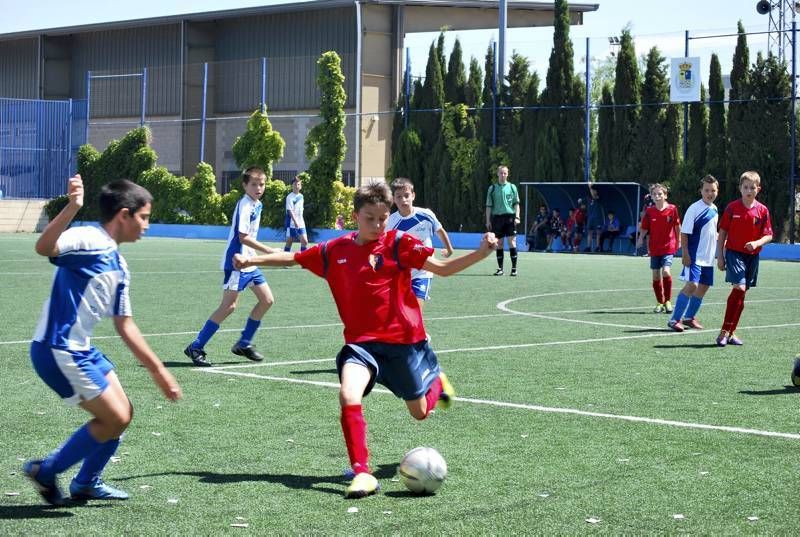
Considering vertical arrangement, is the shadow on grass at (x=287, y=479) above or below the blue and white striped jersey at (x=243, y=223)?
below

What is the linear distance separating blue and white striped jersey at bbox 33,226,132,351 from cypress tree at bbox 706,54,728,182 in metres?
32.1

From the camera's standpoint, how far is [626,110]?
38.9 meters

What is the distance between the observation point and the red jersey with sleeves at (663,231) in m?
17.7

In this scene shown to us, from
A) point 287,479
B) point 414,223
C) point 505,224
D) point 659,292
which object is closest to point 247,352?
point 414,223

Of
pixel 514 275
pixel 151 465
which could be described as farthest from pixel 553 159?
pixel 151 465

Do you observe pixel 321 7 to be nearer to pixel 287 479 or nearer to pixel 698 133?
pixel 698 133

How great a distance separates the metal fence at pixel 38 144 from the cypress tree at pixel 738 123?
27695mm

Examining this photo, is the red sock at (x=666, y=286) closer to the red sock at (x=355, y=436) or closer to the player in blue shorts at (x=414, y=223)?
the player in blue shorts at (x=414, y=223)

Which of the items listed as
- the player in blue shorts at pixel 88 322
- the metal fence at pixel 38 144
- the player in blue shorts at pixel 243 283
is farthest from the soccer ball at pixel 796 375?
the metal fence at pixel 38 144

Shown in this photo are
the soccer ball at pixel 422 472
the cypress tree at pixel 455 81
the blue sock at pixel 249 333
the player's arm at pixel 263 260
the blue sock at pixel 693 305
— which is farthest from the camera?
the cypress tree at pixel 455 81

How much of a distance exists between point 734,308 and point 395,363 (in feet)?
23.1

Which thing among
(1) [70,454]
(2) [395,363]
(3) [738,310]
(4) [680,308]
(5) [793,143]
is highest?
(5) [793,143]

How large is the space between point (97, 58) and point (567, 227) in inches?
1357

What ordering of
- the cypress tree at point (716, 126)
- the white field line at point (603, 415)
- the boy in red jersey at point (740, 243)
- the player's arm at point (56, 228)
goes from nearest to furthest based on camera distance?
the player's arm at point (56, 228) → the white field line at point (603, 415) → the boy in red jersey at point (740, 243) → the cypress tree at point (716, 126)
